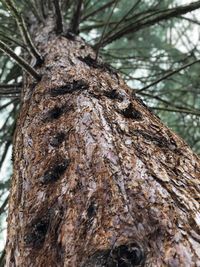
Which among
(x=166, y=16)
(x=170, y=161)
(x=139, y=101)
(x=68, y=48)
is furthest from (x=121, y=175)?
(x=166, y=16)

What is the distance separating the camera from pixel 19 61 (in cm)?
176

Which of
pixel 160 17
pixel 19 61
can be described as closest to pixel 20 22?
pixel 19 61

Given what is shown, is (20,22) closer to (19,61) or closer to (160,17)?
(19,61)

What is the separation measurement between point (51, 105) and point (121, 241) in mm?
866

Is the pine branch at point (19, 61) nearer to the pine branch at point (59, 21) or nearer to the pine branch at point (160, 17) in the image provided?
the pine branch at point (59, 21)

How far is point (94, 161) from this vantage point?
1.24 metres

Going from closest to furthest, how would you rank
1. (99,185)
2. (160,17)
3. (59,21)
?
(99,185), (59,21), (160,17)

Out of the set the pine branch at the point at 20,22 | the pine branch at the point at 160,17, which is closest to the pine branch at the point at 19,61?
the pine branch at the point at 20,22

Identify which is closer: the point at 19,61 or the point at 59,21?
the point at 19,61

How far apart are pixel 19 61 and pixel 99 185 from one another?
0.82m

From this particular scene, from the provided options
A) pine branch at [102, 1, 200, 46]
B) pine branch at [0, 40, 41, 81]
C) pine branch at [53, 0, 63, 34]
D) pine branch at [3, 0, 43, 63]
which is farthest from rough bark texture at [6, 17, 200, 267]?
pine branch at [102, 1, 200, 46]

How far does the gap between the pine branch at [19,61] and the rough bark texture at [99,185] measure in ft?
0.48

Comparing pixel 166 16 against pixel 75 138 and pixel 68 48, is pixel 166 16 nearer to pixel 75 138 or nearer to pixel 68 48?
pixel 68 48

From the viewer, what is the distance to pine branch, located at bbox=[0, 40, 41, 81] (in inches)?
63.8
